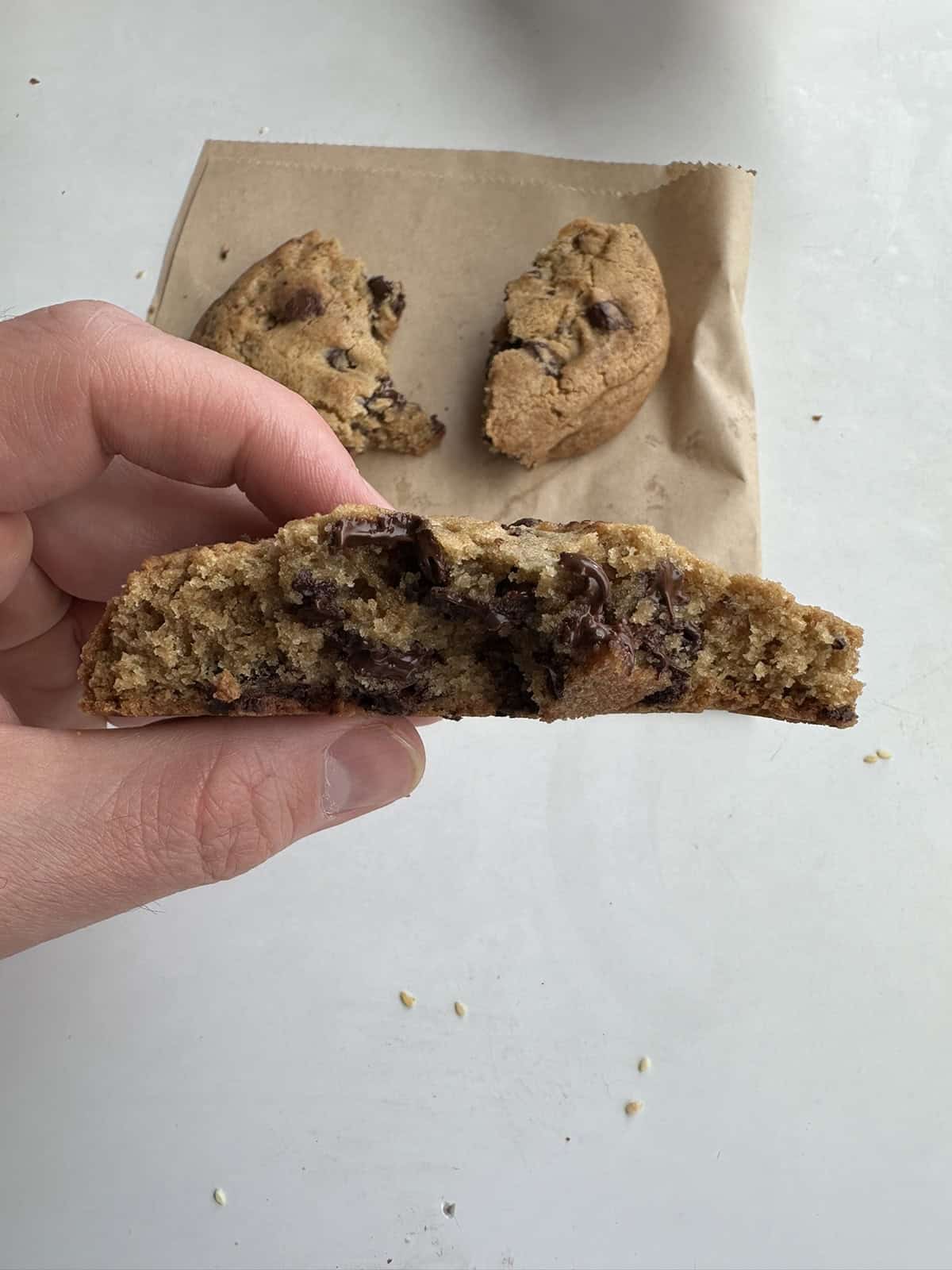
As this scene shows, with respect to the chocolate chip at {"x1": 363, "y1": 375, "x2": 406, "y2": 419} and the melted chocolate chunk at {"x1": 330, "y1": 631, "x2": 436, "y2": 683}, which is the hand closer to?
the melted chocolate chunk at {"x1": 330, "y1": 631, "x2": 436, "y2": 683}

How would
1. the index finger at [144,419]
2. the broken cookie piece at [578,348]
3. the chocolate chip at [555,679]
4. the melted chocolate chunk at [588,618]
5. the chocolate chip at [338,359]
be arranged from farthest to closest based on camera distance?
1. the chocolate chip at [338,359]
2. the broken cookie piece at [578,348]
3. the index finger at [144,419]
4. the chocolate chip at [555,679]
5. the melted chocolate chunk at [588,618]

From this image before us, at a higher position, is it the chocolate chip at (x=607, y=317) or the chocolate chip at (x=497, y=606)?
the chocolate chip at (x=607, y=317)

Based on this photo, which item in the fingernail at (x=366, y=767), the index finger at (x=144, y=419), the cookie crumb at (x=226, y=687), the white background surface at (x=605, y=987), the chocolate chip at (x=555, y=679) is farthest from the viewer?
the white background surface at (x=605, y=987)

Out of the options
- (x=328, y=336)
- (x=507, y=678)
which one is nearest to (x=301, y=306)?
(x=328, y=336)

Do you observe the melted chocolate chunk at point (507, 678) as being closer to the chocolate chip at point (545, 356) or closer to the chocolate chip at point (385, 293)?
the chocolate chip at point (545, 356)

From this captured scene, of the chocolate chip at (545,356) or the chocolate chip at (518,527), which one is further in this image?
the chocolate chip at (545,356)

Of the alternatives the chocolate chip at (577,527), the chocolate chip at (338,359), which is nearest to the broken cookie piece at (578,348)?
the chocolate chip at (338,359)

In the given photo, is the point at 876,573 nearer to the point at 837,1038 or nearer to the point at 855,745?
the point at 855,745

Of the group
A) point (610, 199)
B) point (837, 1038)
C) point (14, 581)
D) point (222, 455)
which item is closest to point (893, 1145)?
point (837, 1038)
